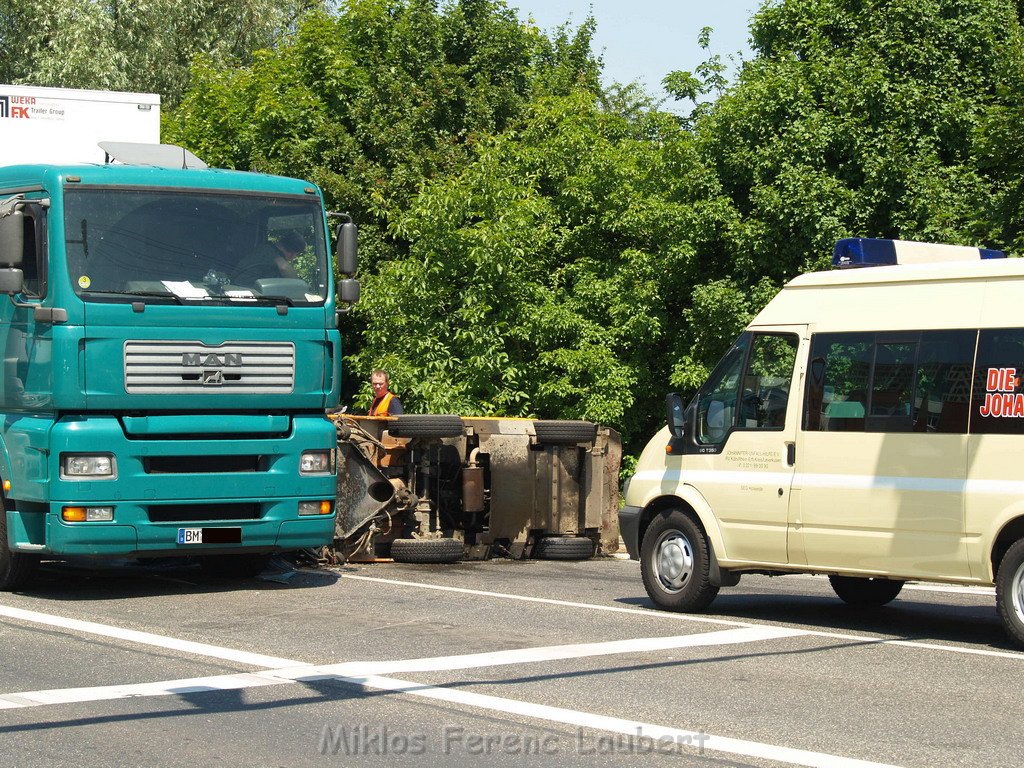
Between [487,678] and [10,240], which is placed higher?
[10,240]

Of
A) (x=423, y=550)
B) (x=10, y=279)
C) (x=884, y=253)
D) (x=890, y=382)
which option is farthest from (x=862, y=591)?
(x=10, y=279)

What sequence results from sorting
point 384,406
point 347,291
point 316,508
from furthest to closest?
point 384,406, point 347,291, point 316,508

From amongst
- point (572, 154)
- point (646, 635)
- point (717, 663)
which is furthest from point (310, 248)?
point (572, 154)

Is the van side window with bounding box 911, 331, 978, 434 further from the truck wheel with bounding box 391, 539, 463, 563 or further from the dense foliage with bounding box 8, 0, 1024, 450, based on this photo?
the dense foliage with bounding box 8, 0, 1024, 450

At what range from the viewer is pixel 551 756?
620 cm

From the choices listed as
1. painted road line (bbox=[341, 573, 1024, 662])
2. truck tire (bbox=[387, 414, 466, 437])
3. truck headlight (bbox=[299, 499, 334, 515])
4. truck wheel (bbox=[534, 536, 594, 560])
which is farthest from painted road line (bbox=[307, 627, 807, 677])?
truck wheel (bbox=[534, 536, 594, 560])

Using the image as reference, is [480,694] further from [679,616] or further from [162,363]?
[162,363]

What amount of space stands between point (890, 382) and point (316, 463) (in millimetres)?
4786

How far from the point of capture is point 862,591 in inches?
468

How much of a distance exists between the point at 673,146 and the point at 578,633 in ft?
72.0

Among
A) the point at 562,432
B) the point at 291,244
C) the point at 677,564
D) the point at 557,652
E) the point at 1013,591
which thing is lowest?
the point at 557,652

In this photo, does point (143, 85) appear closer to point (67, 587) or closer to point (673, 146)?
point (673, 146)

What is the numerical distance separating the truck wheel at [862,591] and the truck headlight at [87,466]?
5740 mm

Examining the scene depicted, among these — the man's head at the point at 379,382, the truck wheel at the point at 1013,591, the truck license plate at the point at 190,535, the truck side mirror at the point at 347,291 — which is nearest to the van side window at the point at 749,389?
the truck wheel at the point at 1013,591
